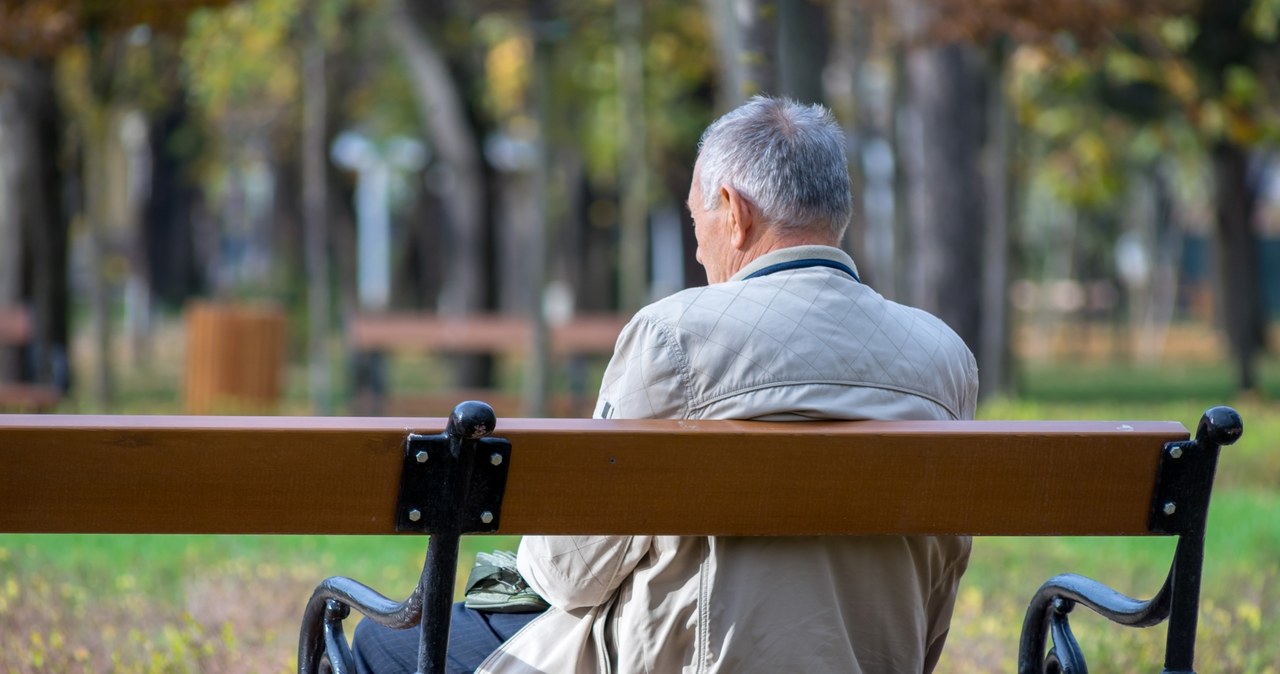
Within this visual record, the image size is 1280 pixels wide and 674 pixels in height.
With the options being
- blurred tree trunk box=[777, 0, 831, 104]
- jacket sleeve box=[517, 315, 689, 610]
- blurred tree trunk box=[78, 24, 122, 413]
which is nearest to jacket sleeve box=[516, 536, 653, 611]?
jacket sleeve box=[517, 315, 689, 610]

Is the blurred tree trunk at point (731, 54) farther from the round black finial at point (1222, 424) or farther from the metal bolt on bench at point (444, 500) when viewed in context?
the metal bolt on bench at point (444, 500)

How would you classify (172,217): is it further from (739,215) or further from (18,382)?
(739,215)

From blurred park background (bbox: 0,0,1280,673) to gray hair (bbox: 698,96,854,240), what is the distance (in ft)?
7.98

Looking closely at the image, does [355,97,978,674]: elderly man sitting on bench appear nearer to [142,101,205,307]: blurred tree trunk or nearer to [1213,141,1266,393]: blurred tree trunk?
[1213,141,1266,393]: blurred tree trunk

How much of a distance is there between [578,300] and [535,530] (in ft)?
84.8

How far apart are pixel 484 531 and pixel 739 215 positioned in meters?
0.69

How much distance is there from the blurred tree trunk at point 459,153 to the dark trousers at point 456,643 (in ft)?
38.3

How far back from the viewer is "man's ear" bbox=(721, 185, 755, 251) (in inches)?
107

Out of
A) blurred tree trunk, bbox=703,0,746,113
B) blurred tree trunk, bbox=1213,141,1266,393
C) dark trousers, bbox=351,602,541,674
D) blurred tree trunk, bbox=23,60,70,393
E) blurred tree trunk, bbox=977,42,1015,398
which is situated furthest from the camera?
blurred tree trunk, bbox=1213,141,1266,393

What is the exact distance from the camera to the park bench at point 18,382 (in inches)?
472

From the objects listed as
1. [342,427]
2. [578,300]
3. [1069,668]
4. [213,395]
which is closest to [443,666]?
[342,427]

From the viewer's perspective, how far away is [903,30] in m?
11.3

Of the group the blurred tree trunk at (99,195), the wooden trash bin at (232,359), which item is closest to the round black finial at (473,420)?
the blurred tree trunk at (99,195)

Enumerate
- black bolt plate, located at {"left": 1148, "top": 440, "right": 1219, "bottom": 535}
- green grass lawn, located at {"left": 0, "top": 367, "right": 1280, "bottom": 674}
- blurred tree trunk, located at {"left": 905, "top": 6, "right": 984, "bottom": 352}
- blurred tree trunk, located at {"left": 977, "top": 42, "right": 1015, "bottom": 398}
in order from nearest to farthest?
black bolt plate, located at {"left": 1148, "top": 440, "right": 1219, "bottom": 535}, green grass lawn, located at {"left": 0, "top": 367, "right": 1280, "bottom": 674}, blurred tree trunk, located at {"left": 977, "top": 42, "right": 1015, "bottom": 398}, blurred tree trunk, located at {"left": 905, "top": 6, "right": 984, "bottom": 352}
